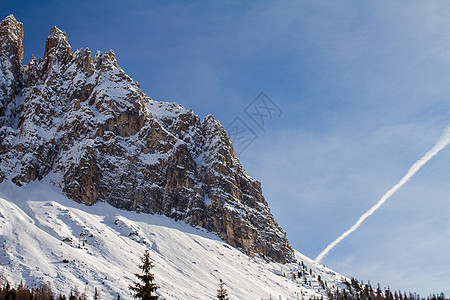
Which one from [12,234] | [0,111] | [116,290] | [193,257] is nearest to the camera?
[116,290]

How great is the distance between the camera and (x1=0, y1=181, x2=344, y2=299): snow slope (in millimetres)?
108125

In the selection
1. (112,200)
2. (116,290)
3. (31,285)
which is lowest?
(31,285)

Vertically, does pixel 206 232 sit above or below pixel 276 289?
above

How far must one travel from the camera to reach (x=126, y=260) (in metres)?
131

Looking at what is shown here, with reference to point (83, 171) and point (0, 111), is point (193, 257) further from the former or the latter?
point (0, 111)

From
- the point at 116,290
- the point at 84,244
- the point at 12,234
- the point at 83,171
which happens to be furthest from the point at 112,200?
the point at 116,290

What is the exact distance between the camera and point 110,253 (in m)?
132

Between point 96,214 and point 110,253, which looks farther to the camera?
point 96,214

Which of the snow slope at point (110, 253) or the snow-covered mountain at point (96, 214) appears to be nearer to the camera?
the snow slope at point (110, 253)

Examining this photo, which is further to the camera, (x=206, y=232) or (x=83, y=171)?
(x=206, y=232)

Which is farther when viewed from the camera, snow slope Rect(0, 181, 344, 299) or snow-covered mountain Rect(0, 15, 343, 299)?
snow-covered mountain Rect(0, 15, 343, 299)

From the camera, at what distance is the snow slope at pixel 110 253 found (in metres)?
108

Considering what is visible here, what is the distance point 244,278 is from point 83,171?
249 feet

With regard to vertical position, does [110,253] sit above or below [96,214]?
below
